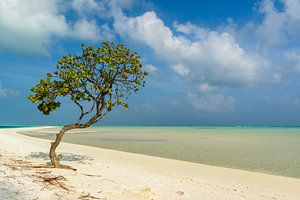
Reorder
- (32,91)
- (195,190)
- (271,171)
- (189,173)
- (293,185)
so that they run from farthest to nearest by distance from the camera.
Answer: (271,171), (189,173), (32,91), (293,185), (195,190)

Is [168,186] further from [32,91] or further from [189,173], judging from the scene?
[32,91]

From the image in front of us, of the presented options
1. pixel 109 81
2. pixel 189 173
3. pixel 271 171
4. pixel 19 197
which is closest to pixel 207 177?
pixel 189 173

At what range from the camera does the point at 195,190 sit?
9.62m

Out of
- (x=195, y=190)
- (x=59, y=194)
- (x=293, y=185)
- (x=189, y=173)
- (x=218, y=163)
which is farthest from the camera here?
(x=218, y=163)

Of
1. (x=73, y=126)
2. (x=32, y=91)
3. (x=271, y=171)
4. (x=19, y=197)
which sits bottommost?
(x=271, y=171)

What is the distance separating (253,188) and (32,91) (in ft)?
32.8

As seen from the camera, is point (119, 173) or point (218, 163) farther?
Result: point (218, 163)

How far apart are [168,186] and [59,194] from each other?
160 inches

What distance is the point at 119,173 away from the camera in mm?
12422

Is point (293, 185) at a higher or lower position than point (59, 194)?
lower

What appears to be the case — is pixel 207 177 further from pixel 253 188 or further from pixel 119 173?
pixel 119 173

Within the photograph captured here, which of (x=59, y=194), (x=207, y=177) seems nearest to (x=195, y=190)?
(x=207, y=177)

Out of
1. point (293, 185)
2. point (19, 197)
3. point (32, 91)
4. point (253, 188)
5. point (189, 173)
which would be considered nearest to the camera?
point (19, 197)

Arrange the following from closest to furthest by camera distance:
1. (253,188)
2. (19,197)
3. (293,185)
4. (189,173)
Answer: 1. (19,197)
2. (253,188)
3. (293,185)
4. (189,173)
